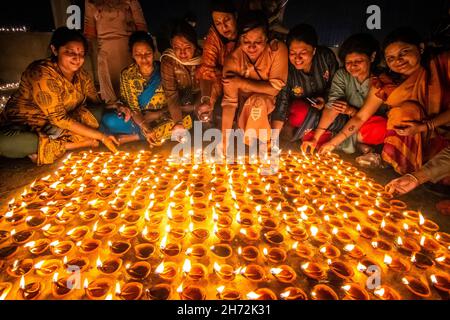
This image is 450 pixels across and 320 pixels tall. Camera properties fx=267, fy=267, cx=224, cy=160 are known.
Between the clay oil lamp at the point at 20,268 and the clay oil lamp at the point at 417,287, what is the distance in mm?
3146

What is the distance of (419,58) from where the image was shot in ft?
11.8

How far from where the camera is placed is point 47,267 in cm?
228

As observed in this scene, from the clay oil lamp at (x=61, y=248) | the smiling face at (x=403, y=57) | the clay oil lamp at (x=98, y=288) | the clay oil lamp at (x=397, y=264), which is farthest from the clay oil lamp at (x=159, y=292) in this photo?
the smiling face at (x=403, y=57)

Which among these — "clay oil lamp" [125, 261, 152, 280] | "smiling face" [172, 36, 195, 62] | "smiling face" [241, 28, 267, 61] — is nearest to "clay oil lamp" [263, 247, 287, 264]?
"clay oil lamp" [125, 261, 152, 280]

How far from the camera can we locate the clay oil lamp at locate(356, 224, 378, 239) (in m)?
2.79

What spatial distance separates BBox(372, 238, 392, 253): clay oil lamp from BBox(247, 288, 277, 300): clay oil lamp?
1.29 metres

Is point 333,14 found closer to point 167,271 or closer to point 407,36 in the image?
point 407,36

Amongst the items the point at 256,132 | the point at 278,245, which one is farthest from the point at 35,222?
the point at 256,132

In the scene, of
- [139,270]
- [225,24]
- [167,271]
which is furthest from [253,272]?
[225,24]

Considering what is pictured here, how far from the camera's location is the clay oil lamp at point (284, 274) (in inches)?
87.5

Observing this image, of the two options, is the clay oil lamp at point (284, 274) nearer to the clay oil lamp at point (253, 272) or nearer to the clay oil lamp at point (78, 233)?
the clay oil lamp at point (253, 272)

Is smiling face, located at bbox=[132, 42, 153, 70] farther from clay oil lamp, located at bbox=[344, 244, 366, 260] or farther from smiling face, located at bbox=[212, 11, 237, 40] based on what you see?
clay oil lamp, located at bbox=[344, 244, 366, 260]

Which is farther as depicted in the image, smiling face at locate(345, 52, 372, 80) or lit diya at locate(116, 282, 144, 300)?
smiling face at locate(345, 52, 372, 80)

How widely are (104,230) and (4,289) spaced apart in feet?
2.90
